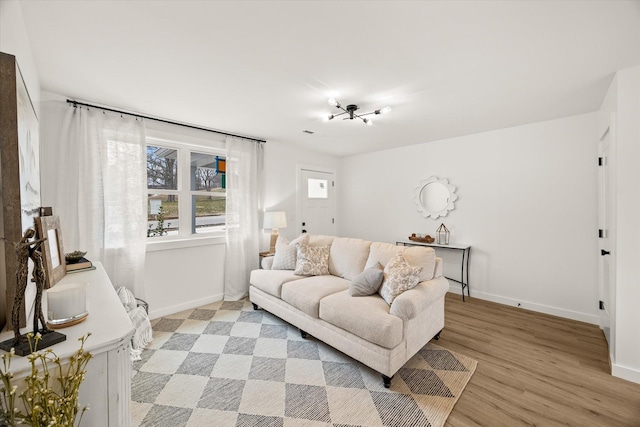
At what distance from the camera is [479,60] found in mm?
1998

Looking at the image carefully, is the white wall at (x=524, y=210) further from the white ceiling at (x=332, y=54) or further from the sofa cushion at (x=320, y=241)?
the sofa cushion at (x=320, y=241)

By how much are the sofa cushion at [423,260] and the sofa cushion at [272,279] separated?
1272 mm

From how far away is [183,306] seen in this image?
11.6ft

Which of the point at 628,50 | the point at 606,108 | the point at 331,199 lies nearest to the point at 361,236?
the point at 331,199

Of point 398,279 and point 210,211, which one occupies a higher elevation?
point 210,211

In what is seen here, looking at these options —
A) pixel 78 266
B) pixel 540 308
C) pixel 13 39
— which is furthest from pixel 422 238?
pixel 13 39

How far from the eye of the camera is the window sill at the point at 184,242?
130 inches

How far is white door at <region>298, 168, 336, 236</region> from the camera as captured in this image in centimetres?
499

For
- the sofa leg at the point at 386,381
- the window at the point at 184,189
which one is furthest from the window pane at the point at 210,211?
the sofa leg at the point at 386,381

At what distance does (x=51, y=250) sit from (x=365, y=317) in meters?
2.09

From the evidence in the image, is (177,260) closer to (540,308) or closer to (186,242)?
(186,242)

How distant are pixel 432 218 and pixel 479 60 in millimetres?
2828

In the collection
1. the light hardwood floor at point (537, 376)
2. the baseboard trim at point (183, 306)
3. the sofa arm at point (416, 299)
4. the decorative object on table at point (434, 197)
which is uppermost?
the decorative object on table at point (434, 197)

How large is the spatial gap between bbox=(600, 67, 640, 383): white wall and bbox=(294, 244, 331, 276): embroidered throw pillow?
2.60 m
